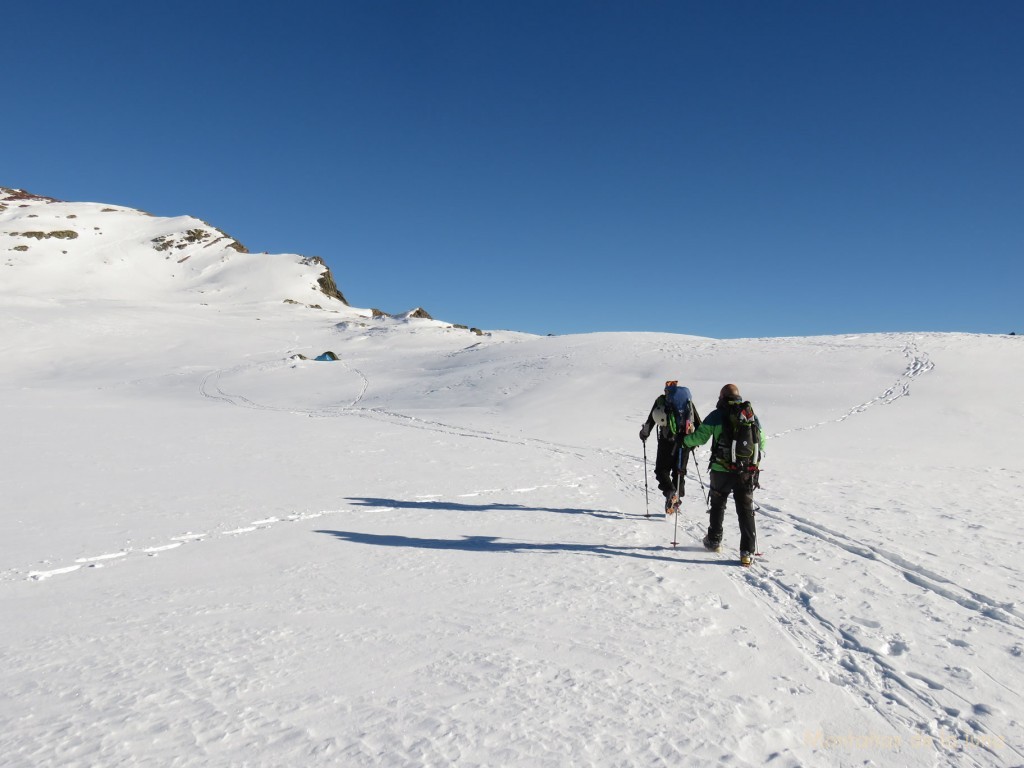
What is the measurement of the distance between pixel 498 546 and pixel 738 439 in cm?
312

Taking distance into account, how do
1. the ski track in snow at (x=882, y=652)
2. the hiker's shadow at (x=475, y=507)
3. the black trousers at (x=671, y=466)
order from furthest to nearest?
the hiker's shadow at (x=475, y=507)
the black trousers at (x=671, y=466)
the ski track in snow at (x=882, y=652)

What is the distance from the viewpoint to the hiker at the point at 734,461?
6699 mm

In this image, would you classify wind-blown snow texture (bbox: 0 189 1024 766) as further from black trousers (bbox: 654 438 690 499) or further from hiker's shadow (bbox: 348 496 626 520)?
black trousers (bbox: 654 438 690 499)

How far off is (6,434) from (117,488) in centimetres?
856

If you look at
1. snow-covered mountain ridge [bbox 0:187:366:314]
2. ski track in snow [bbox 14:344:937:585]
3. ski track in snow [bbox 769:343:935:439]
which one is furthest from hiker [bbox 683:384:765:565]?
snow-covered mountain ridge [bbox 0:187:366:314]

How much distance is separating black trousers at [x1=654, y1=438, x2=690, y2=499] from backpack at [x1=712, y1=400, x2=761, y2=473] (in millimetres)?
1799

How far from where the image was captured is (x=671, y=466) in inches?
358

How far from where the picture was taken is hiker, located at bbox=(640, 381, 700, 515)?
8.85 metres

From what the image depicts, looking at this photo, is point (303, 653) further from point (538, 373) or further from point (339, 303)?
point (339, 303)

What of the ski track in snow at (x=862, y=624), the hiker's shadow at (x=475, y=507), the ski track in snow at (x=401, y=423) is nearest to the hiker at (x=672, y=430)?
the ski track in snow at (x=401, y=423)

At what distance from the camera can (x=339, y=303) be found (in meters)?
98.1

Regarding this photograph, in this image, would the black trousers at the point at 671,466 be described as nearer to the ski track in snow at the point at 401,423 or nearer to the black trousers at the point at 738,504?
the ski track in snow at the point at 401,423

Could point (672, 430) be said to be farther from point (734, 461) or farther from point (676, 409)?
point (734, 461)

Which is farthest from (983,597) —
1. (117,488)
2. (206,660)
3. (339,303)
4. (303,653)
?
(339,303)
